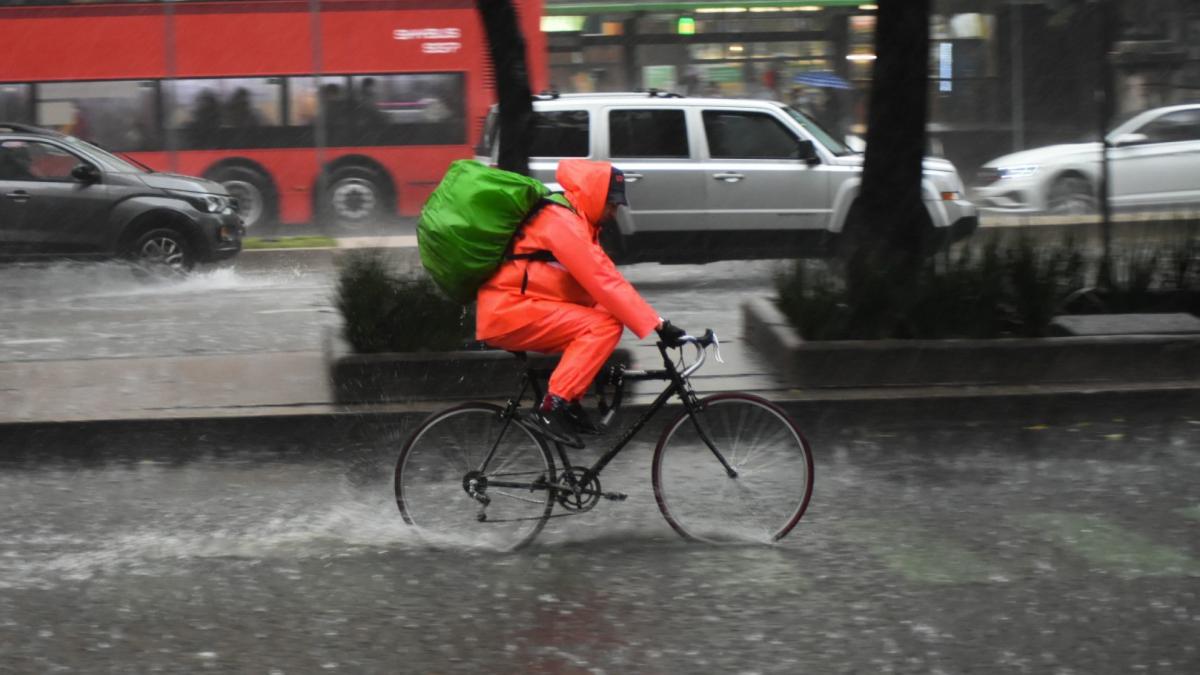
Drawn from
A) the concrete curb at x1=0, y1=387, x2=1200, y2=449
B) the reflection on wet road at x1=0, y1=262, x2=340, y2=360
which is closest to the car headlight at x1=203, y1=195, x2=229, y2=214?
the reflection on wet road at x1=0, y1=262, x2=340, y2=360

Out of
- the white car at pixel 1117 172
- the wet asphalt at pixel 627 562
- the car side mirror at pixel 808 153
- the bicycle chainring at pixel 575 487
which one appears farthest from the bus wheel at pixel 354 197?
the bicycle chainring at pixel 575 487

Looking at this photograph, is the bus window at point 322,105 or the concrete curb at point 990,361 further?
the bus window at point 322,105

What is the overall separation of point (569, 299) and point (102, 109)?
1625cm

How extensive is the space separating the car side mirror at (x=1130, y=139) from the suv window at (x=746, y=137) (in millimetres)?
4616

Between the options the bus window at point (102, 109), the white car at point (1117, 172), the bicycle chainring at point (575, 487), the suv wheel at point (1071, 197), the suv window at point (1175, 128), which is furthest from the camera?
the bus window at point (102, 109)

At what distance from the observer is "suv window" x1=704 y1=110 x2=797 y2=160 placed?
1531 cm

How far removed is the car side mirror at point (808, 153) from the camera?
1520 cm

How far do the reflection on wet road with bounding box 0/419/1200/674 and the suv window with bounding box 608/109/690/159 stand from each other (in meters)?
7.89

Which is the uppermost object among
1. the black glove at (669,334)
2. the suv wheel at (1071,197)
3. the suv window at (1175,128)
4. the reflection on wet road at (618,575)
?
the suv window at (1175,128)

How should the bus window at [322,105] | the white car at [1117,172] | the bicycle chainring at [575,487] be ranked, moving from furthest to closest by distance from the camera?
1. the bus window at [322,105]
2. the white car at [1117,172]
3. the bicycle chainring at [575,487]

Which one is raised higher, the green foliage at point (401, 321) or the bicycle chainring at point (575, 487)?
the green foliage at point (401, 321)

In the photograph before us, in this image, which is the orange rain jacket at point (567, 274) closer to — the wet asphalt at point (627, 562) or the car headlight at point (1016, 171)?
the wet asphalt at point (627, 562)

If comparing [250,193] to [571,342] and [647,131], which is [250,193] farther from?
[571,342]

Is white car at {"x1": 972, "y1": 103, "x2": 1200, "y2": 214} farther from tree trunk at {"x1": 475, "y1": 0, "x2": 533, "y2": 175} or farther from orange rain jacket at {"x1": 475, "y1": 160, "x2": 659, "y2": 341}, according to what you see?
orange rain jacket at {"x1": 475, "y1": 160, "x2": 659, "y2": 341}
